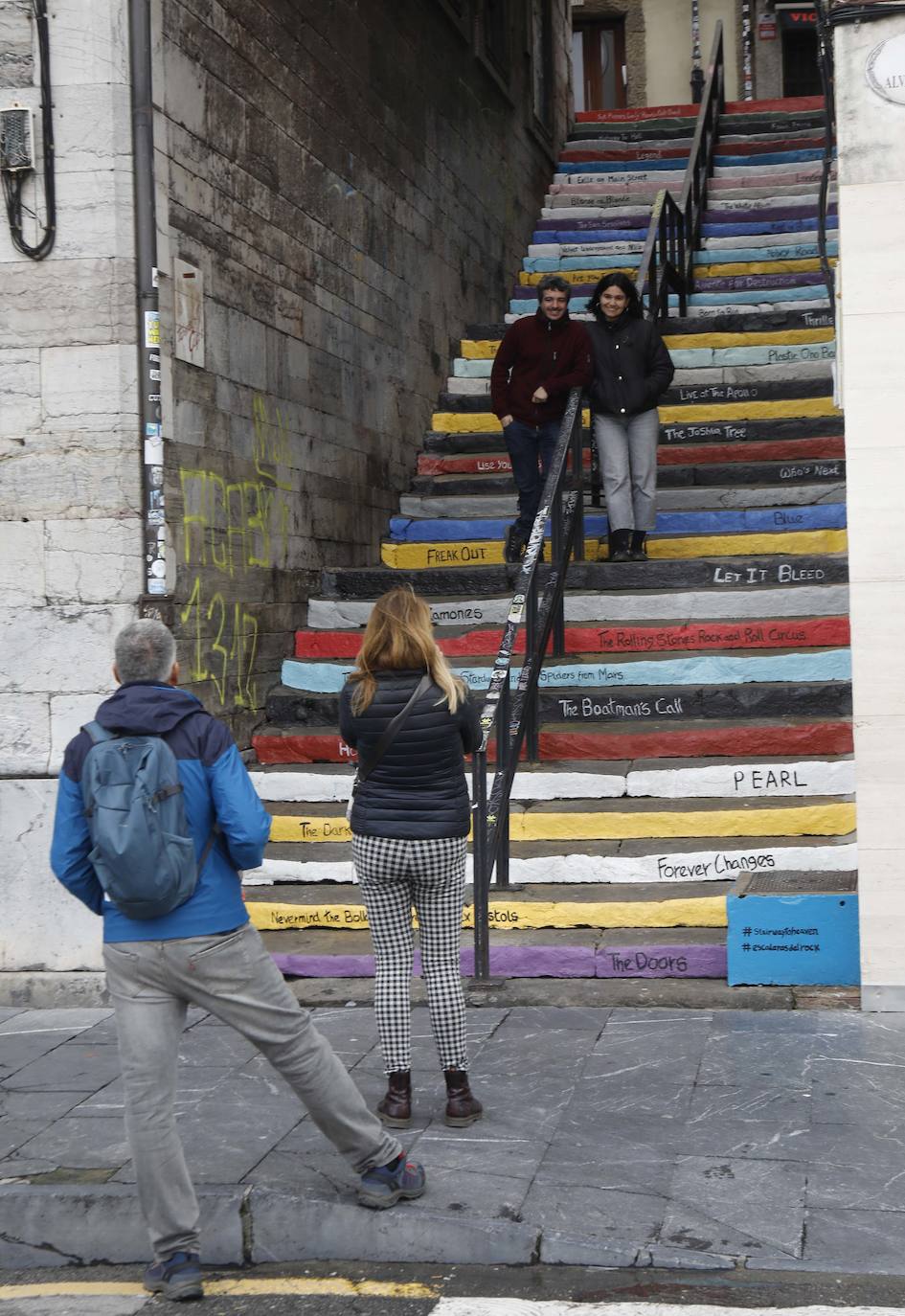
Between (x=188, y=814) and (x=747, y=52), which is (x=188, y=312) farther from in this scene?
(x=747, y=52)

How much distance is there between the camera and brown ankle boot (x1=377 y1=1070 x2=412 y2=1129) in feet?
16.6

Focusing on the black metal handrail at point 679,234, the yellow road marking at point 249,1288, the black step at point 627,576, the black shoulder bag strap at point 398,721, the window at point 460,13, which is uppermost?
the window at point 460,13

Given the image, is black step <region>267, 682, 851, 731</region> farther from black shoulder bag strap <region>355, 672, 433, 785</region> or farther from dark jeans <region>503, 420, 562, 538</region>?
black shoulder bag strap <region>355, 672, 433, 785</region>

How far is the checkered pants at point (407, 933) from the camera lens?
5.04 meters

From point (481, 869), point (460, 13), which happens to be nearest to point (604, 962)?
point (481, 869)

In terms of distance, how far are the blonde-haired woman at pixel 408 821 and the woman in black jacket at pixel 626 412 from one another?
15.4 ft

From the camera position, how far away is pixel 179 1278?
4.08 meters

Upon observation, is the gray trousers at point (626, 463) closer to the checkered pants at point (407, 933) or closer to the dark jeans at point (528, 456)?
the dark jeans at point (528, 456)

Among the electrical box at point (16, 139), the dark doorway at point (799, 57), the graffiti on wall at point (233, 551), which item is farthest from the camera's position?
the dark doorway at point (799, 57)

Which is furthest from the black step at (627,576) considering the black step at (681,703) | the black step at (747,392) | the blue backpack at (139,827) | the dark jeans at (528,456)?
the blue backpack at (139,827)

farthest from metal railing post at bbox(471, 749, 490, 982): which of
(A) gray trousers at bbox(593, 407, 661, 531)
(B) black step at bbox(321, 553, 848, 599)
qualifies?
(A) gray trousers at bbox(593, 407, 661, 531)

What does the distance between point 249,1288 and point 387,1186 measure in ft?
1.50

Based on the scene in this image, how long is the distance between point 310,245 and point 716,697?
12.2ft

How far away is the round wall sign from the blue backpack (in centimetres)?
388
